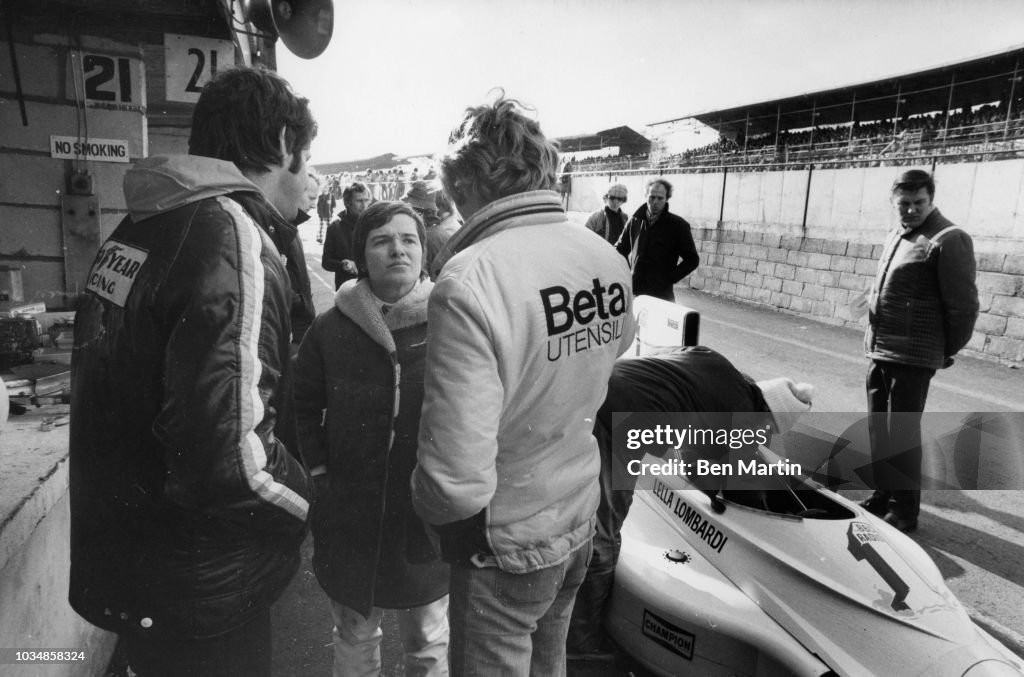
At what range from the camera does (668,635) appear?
2.15m

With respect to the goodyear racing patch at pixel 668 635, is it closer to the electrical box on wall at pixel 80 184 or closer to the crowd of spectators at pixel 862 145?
the crowd of spectators at pixel 862 145

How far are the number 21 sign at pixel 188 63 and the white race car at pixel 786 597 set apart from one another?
3769 millimetres

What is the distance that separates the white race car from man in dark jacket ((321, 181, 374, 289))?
156 inches

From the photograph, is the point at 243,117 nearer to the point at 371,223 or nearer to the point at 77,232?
the point at 371,223

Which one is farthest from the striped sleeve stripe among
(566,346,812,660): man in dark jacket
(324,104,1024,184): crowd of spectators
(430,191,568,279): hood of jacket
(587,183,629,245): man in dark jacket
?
(587,183,629,245): man in dark jacket

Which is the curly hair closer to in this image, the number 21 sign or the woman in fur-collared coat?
the woman in fur-collared coat

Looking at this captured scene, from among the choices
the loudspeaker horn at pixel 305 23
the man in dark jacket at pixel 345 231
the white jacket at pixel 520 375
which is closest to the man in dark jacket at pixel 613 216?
the man in dark jacket at pixel 345 231

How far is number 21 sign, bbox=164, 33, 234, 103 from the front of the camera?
410 centimetres

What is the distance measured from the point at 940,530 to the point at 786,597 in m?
2.15

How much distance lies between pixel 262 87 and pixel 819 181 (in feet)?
37.4

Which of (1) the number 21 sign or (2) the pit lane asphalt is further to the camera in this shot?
(1) the number 21 sign

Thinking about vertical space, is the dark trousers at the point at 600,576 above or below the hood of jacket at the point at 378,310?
below

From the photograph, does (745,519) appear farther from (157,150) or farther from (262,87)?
(157,150)

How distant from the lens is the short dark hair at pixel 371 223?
2.07 m
